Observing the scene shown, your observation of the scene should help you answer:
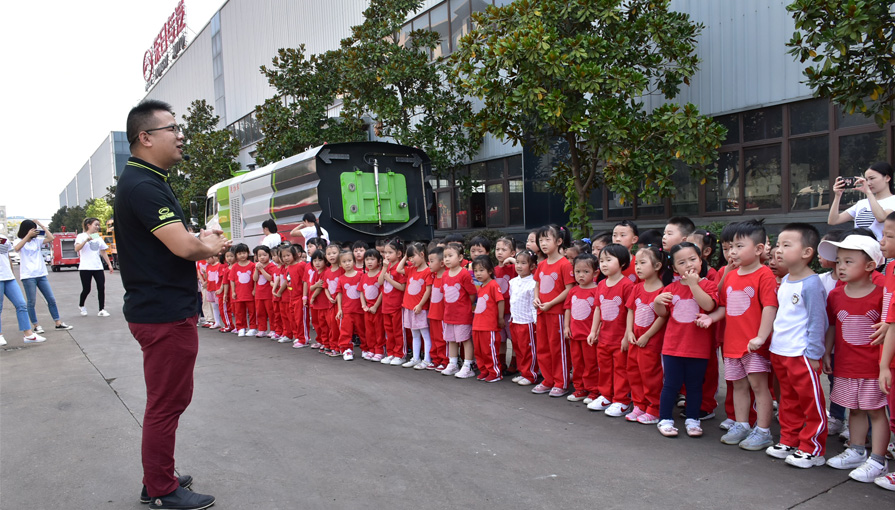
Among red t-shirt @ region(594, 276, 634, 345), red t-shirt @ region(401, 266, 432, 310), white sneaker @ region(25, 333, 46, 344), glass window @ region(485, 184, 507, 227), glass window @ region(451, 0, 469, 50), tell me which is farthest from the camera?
glass window @ region(485, 184, 507, 227)

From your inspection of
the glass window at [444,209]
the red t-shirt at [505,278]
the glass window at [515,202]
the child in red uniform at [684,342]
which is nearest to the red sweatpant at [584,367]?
the child in red uniform at [684,342]

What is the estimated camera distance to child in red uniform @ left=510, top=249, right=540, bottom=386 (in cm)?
589

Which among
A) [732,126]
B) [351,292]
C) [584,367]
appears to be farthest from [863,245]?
[732,126]

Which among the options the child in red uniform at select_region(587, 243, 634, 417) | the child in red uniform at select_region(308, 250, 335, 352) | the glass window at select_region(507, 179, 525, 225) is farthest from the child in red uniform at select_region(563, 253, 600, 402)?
the glass window at select_region(507, 179, 525, 225)

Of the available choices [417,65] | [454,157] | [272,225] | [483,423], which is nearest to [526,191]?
[454,157]

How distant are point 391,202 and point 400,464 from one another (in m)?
8.15

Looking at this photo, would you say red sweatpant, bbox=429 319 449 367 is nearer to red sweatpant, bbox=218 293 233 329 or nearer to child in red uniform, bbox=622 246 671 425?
child in red uniform, bbox=622 246 671 425

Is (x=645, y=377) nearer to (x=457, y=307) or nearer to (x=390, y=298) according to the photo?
(x=457, y=307)

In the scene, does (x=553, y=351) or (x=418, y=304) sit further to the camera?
(x=418, y=304)

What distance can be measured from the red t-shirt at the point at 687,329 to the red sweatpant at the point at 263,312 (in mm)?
6348

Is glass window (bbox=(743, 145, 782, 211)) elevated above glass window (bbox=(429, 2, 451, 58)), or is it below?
below

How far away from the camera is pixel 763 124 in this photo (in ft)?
Result: 34.4

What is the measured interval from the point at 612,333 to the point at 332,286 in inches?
152

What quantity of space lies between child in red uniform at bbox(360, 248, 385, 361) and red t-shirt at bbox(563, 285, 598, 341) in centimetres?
261
